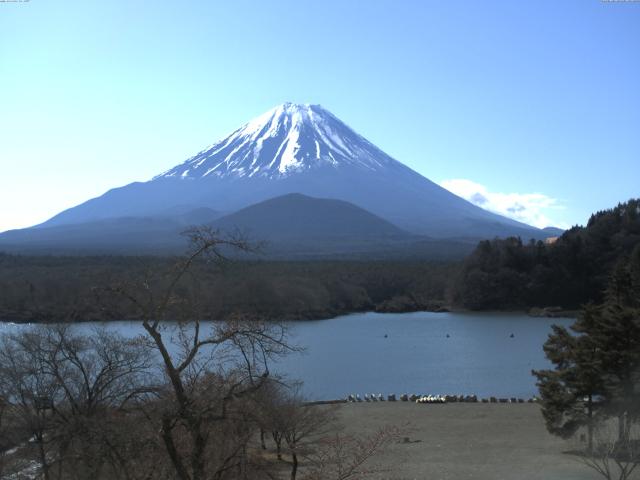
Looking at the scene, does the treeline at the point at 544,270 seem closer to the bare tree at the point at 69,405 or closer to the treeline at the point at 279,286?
the treeline at the point at 279,286

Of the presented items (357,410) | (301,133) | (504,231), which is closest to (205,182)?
(301,133)

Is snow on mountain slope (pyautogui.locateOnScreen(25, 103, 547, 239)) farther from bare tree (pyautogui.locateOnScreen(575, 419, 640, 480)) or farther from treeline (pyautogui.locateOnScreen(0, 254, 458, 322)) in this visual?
bare tree (pyautogui.locateOnScreen(575, 419, 640, 480))

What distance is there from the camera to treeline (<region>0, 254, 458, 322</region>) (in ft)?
108

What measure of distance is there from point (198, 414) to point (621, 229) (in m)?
45.3


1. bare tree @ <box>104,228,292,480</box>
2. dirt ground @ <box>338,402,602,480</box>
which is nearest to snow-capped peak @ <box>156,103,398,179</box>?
dirt ground @ <box>338,402,602,480</box>

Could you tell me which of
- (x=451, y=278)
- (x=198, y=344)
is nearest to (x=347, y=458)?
(x=198, y=344)

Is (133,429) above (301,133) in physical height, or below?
below

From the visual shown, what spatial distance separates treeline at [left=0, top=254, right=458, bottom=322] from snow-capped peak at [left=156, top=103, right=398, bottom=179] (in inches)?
2697

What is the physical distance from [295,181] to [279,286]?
78342mm

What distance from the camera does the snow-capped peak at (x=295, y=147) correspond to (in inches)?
4747

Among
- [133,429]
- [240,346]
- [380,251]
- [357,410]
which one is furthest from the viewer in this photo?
[380,251]

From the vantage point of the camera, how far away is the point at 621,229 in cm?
4547

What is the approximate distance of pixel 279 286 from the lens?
131 feet

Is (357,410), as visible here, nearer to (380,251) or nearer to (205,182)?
(380,251)
